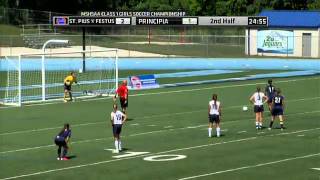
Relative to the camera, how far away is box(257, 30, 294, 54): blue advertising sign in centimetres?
6975

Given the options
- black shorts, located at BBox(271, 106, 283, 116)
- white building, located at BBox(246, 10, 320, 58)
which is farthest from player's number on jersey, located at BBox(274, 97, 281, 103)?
white building, located at BBox(246, 10, 320, 58)

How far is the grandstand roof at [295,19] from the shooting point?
68750 millimetres

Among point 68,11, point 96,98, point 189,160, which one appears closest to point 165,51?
point 68,11

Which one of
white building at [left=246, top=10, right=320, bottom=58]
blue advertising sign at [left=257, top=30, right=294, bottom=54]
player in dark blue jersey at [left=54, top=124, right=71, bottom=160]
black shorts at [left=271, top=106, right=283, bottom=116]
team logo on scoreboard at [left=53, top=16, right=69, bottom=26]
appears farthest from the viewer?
blue advertising sign at [left=257, top=30, right=294, bottom=54]

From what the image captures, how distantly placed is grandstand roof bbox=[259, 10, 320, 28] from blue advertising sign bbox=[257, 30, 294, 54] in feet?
2.57

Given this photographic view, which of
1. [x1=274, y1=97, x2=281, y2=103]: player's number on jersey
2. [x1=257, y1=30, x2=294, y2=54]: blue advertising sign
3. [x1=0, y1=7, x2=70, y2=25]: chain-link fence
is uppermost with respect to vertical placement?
[x1=0, y1=7, x2=70, y2=25]: chain-link fence

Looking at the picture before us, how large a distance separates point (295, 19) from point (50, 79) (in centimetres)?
2999

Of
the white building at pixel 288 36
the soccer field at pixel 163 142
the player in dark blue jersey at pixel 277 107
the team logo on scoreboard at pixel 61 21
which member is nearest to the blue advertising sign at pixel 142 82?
the soccer field at pixel 163 142

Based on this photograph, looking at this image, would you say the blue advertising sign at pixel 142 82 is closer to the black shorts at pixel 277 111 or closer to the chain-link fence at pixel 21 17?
the black shorts at pixel 277 111

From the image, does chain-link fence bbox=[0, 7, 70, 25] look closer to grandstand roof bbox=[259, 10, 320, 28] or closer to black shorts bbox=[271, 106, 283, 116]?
grandstand roof bbox=[259, 10, 320, 28]

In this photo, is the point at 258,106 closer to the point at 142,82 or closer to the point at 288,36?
the point at 142,82

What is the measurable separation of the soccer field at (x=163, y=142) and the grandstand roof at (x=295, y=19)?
3117cm
